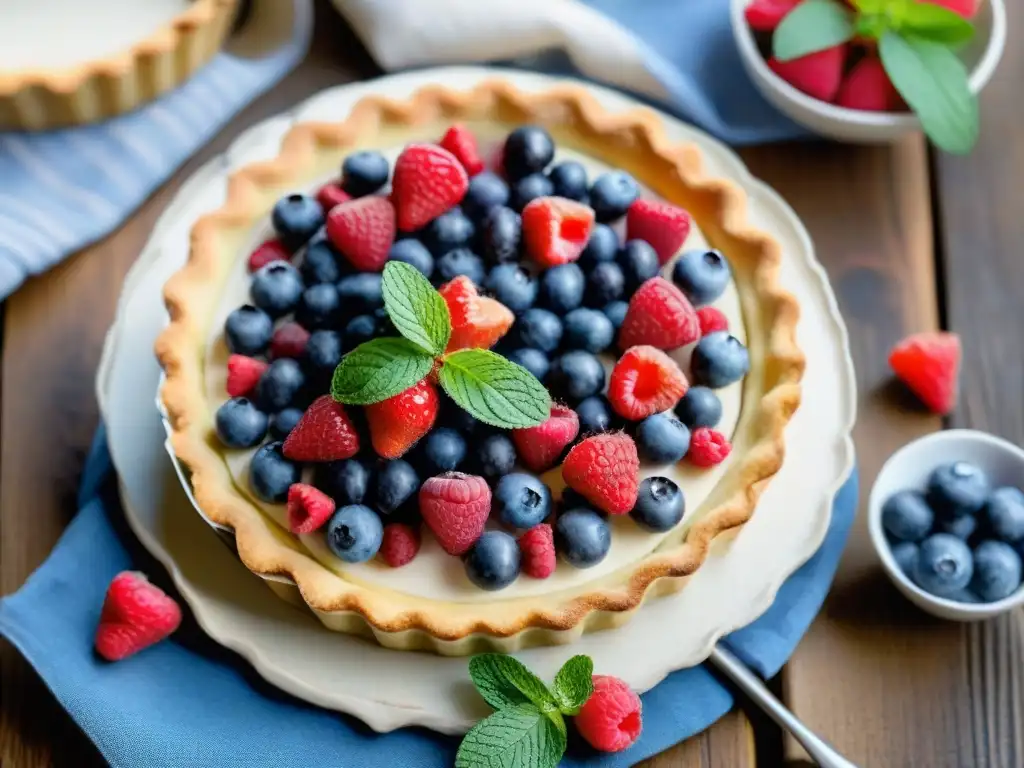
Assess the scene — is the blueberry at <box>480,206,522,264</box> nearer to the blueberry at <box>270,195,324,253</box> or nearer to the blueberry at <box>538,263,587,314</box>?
the blueberry at <box>538,263,587,314</box>

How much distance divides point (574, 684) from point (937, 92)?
4.00 feet

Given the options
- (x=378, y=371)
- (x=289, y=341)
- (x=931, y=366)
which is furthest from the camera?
(x=931, y=366)

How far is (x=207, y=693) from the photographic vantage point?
206 centimetres

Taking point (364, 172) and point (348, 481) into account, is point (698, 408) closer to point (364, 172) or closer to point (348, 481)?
point (348, 481)

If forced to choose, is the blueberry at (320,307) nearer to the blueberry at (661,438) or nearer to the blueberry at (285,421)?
Answer: the blueberry at (285,421)

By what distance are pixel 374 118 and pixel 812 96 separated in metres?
0.81

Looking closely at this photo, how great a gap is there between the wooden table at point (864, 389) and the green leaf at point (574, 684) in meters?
0.22

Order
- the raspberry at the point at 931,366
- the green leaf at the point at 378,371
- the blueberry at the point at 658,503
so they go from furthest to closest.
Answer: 1. the raspberry at the point at 931,366
2. the blueberry at the point at 658,503
3. the green leaf at the point at 378,371

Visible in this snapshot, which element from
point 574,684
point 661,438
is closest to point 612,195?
point 661,438

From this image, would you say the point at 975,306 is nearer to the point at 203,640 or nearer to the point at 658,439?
the point at 658,439

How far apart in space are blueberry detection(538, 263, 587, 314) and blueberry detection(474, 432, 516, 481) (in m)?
0.24

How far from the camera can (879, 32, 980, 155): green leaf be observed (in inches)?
90.7

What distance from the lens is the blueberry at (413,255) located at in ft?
6.74

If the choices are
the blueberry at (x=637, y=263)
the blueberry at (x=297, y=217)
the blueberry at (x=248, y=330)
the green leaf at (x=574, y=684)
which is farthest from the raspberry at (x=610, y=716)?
the blueberry at (x=297, y=217)
